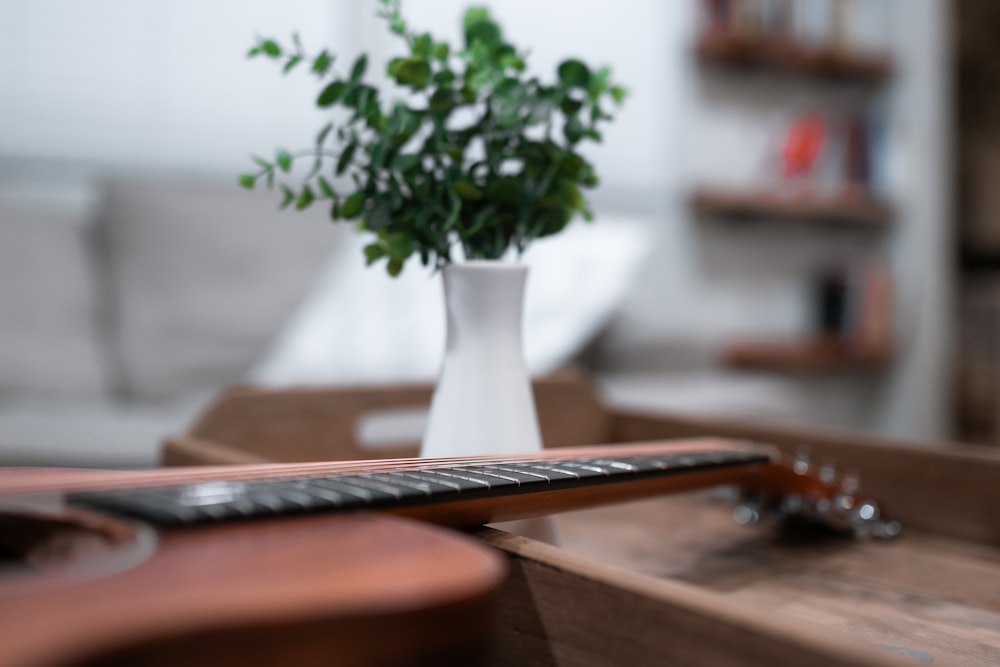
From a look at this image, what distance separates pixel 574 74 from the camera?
2.22 feet

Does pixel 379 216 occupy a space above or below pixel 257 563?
above

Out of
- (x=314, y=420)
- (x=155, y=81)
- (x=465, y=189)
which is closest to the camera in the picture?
(x=465, y=189)

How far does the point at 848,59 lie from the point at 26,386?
254 centimetres

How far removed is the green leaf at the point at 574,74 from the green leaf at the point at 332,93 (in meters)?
0.16

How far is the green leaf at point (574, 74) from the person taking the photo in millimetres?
669

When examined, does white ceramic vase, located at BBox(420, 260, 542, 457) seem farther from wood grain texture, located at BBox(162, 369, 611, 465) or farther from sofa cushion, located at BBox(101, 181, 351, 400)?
sofa cushion, located at BBox(101, 181, 351, 400)

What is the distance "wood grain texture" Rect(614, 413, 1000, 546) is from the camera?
0.80 meters

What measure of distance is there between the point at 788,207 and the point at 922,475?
2.05 m

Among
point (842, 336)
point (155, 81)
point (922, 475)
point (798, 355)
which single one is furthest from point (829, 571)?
point (842, 336)

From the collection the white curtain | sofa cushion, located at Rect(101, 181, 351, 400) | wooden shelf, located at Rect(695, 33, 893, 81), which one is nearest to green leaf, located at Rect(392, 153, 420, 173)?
sofa cushion, located at Rect(101, 181, 351, 400)

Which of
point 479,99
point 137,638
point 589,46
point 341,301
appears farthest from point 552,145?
point 589,46

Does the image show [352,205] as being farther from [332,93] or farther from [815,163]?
[815,163]

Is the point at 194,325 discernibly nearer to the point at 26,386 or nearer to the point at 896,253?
the point at 26,386

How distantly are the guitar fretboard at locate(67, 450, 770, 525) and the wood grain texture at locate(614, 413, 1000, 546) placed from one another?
396 mm
